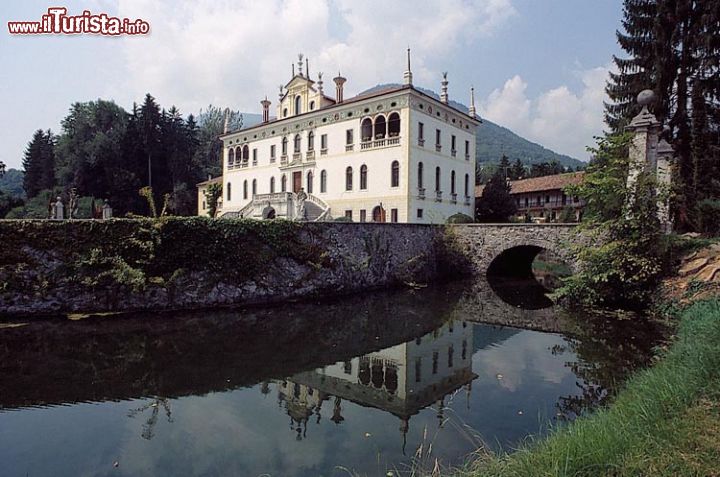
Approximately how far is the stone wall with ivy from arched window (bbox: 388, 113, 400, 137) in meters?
14.2

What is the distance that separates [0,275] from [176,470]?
11984mm

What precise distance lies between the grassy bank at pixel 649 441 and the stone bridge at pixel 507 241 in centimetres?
1648

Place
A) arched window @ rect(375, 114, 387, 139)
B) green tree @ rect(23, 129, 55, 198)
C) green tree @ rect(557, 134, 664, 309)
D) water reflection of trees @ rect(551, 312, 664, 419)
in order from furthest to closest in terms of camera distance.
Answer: green tree @ rect(23, 129, 55, 198)
arched window @ rect(375, 114, 387, 139)
green tree @ rect(557, 134, 664, 309)
water reflection of trees @ rect(551, 312, 664, 419)

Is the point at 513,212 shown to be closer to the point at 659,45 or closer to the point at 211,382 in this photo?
the point at 659,45

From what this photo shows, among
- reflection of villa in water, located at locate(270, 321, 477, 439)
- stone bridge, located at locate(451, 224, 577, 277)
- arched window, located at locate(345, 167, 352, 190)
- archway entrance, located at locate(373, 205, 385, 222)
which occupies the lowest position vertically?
reflection of villa in water, located at locate(270, 321, 477, 439)

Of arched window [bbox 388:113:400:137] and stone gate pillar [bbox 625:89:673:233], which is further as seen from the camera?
arched window [bbox 388:113:400:137]

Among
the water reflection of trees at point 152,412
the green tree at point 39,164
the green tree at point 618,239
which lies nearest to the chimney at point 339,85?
the green tree at point 618,239

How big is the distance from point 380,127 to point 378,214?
6587mm

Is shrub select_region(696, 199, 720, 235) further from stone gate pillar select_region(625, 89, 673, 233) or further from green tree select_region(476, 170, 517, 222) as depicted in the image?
green tree select_region(476, 170, 517, 222)

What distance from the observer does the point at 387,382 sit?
902cm

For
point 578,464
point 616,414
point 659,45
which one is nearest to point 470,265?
point 659,45

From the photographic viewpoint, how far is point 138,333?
1210cm

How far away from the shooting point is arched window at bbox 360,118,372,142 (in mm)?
32969

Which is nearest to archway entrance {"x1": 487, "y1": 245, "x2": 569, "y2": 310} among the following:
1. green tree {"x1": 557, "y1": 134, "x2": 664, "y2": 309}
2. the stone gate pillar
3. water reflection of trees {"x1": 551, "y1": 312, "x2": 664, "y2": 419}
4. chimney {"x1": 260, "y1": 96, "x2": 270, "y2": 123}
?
green tree {"x1": 557, "y1": 134, "x2": 664, "y2": 309}
